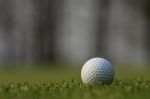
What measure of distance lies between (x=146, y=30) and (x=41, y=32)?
6973 millimetres

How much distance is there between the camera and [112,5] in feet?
123

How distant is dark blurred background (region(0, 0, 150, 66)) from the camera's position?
36.8 m

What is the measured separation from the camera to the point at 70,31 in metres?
39.4

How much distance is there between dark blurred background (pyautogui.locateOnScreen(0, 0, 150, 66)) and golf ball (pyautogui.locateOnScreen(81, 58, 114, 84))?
25.7 meters

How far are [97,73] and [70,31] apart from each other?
29.6m

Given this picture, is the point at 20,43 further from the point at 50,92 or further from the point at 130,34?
the point at 50,92

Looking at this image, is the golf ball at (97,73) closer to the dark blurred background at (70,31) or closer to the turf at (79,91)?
the turf at (79,91)

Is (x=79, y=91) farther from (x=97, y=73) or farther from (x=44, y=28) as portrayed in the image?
(x=44, y=28)

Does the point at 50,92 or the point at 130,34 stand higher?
the point at 50,92

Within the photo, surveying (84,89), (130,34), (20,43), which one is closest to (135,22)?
(130,34)

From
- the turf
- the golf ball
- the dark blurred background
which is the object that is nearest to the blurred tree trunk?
the dark blurred background

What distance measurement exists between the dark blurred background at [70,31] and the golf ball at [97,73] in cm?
2573

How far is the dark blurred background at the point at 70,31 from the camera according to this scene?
36.8m

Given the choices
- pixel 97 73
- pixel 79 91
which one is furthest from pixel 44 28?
pixel 79 91
